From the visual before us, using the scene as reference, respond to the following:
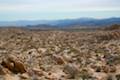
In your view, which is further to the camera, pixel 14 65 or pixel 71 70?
pixel 71 70

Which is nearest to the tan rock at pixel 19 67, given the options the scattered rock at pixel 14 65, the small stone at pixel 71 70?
the scattered rock at pixel 14 65

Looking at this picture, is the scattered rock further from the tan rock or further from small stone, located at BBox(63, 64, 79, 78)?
small stone, located at BBox(63, 64, 79, 78)

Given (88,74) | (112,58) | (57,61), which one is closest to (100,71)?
(88,74)

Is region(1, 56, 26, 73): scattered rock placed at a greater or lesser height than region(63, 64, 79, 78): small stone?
greater

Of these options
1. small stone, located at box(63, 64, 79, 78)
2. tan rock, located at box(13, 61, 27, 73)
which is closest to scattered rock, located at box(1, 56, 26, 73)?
tan rock, located at box(13, 61, 27, 73)

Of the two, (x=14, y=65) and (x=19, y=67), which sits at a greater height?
(x=14, y=65)

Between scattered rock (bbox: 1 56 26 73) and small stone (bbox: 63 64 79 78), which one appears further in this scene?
small stone (bbox: 63 64 79 78)

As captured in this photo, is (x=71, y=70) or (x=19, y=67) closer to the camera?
(x=19, y=67)

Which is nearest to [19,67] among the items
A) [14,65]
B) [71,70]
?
[14,65]

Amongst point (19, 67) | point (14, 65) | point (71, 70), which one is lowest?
point (71, 70)

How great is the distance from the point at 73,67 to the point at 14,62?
2699 mm

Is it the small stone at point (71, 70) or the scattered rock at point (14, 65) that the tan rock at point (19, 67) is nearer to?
the scattered rock at point (14, 65)

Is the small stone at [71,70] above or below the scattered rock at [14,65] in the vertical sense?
below

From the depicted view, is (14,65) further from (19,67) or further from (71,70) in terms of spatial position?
(71,70)
